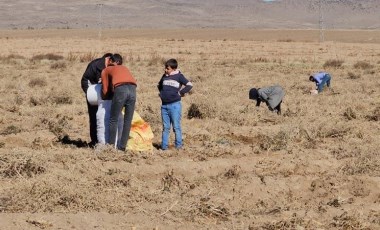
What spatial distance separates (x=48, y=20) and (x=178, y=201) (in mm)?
147111

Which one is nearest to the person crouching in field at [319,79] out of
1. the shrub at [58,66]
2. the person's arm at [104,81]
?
the person's arm at [104,81]

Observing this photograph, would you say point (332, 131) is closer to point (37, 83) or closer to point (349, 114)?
point (349, 114)

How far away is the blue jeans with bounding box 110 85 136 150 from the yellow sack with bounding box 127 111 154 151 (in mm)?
361

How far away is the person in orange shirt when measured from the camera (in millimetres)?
8812

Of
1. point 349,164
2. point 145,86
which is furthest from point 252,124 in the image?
point 145,86

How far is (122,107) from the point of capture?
352 inches

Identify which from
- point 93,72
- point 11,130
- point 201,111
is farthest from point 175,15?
point 93,72

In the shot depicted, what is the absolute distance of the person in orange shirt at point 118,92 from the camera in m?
8.81

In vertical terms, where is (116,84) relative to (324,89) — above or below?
above

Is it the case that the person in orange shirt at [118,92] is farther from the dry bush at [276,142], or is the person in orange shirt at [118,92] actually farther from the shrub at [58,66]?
the shrub at [58,66]

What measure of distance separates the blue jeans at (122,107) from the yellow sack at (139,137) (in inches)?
14.2

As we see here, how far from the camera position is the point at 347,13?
614ft

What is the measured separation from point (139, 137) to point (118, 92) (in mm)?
1035

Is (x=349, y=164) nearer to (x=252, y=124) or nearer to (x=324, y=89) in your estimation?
(x=252, y=124)
